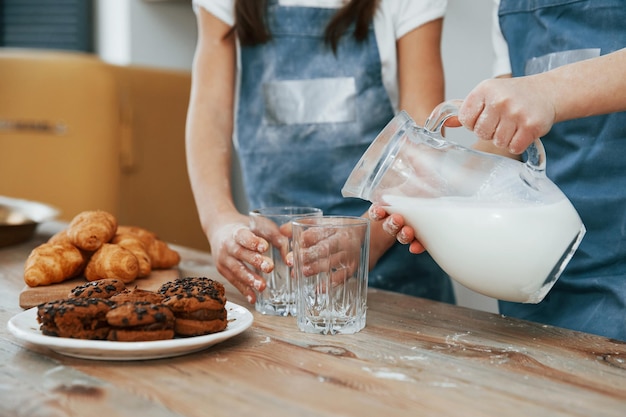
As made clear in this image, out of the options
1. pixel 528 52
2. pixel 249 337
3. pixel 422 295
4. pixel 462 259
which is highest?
pixel 528 52

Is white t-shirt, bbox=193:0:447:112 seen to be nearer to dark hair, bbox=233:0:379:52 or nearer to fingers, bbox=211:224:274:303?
dark hair, bbox=233:0:379:52

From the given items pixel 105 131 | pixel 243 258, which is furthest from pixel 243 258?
pixel 105 131

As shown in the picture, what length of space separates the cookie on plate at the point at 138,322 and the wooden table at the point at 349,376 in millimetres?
33

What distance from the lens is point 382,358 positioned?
2.91ft

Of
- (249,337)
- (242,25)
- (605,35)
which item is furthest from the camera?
(242,25)

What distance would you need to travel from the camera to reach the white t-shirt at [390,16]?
148 cm

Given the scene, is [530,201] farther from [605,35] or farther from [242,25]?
[242,25]

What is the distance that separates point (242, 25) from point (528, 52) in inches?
22.9

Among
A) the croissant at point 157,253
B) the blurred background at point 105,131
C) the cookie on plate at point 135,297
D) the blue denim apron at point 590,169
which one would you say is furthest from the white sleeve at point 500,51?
the blurred background at point 105,131

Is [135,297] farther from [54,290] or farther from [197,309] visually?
[54,290]

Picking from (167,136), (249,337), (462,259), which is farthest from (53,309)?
(167,136)

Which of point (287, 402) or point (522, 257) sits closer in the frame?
point (287, 402)

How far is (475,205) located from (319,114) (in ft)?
2.32

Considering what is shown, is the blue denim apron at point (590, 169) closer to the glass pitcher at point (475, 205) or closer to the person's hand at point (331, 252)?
the glass pitcher at point (475, 205)
